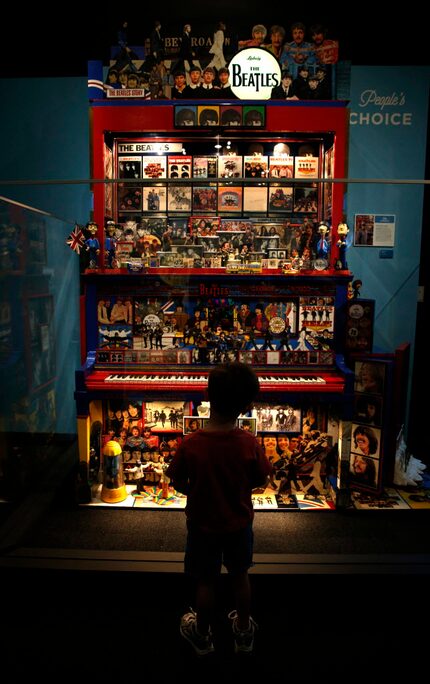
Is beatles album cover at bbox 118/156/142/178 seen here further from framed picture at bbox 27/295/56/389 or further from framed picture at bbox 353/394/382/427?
framed picture at bbox 353/394/382/427

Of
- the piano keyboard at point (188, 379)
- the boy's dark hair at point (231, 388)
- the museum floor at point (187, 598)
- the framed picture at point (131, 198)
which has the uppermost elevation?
the framed picture at point (131, 198)

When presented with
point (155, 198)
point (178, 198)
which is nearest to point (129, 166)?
point (155, 198)

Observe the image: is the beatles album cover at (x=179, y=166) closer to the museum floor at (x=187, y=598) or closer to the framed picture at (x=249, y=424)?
the framed picture at (x=249, y=424)

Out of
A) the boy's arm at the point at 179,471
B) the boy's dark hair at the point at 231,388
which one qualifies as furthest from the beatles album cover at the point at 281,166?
the boy's arm at the point at 179,471

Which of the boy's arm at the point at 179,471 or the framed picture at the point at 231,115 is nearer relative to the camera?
the boy's arm at the point at 179,471

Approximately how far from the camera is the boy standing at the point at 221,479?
6.24 feet

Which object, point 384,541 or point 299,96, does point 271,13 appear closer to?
point 299,96

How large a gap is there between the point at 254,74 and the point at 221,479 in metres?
2.85

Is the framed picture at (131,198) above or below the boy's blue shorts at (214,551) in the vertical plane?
above

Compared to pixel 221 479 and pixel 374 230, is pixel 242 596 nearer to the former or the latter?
pixel 221 479

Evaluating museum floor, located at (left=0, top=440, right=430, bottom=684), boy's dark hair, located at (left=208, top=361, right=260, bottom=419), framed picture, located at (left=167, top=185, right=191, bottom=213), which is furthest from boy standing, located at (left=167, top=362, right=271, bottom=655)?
framed picture, located at (left=167, top=185, right=191, bottom=213)

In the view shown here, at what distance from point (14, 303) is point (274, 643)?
248 centimetres

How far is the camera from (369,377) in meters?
3.50

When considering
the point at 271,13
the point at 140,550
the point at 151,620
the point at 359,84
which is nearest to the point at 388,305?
the point at 359,84
